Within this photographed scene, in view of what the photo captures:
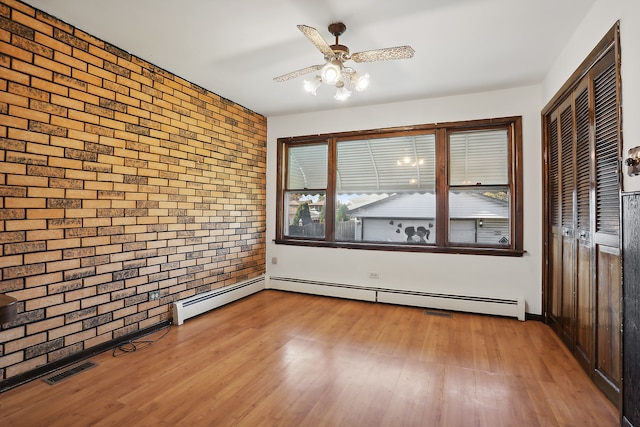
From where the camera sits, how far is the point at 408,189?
4477 millimetres

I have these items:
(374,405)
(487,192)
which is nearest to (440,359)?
(374,405)

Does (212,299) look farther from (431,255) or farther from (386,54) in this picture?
(386,54)

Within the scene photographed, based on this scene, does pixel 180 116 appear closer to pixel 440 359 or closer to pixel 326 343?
pixel 326 343

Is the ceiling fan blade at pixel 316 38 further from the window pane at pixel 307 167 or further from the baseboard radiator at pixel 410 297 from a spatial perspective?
the baseboard radiator at pixel 410 297

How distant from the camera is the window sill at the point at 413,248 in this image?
12.7ft

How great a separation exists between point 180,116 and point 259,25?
1.57 m

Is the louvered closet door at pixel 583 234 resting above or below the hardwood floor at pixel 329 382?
above

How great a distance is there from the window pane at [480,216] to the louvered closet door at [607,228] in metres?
1.73

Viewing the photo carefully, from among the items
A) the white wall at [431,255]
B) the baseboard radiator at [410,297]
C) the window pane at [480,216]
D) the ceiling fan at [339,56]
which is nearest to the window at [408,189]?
the window pane at [480,216]

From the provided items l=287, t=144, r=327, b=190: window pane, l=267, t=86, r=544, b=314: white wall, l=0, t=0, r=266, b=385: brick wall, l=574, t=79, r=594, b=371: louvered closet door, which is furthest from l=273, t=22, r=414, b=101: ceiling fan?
l=287, t=144, r=327, b=190: window pane

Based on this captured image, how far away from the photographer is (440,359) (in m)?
2.74

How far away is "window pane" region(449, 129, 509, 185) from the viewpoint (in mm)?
4023

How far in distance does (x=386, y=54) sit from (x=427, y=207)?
249 cm

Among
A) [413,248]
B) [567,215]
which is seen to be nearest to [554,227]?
[567,215]
